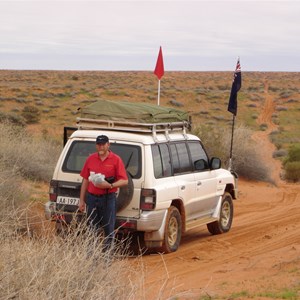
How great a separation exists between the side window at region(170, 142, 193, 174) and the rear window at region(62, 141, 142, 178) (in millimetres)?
1022

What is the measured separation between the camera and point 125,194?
10352 millimetres

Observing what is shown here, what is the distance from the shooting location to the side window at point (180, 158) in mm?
11633

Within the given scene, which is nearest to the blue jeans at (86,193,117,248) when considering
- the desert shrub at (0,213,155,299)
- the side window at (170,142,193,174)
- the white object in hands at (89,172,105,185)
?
the white object in hands at (89,172,105,185)

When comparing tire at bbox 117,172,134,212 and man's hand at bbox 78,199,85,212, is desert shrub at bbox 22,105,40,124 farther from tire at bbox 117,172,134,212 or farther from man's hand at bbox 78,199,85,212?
man's hand at bbox 78,199,85,212

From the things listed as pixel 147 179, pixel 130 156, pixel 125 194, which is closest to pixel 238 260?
pixel 147 179

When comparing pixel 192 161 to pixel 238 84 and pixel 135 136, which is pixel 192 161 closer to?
pixel 135 136

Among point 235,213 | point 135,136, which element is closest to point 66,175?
point 135,136

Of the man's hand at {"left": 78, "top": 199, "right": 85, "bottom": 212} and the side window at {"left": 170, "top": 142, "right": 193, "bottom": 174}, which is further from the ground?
the side window at {"left": 170, "top": 142, "right": 193, "bottom": 174}

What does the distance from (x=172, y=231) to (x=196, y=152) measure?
1.66 metres

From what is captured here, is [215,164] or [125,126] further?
[215,164]

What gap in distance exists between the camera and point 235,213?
1686 cm

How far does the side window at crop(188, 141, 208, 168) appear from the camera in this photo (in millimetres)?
12359

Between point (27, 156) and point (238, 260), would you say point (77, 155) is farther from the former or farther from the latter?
point (27, 156)

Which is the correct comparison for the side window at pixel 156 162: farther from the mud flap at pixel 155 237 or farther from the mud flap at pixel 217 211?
the mud flap at pixel 217 211
